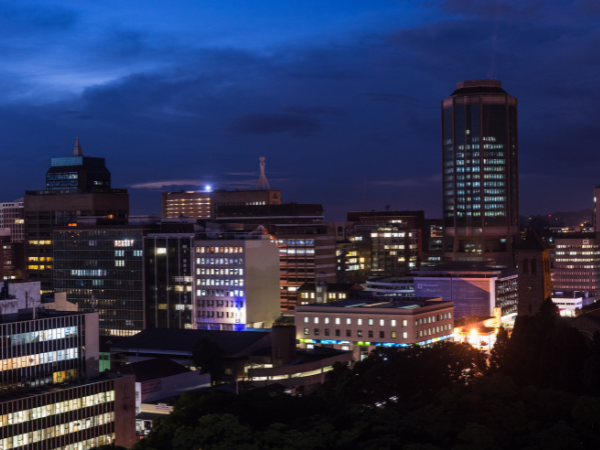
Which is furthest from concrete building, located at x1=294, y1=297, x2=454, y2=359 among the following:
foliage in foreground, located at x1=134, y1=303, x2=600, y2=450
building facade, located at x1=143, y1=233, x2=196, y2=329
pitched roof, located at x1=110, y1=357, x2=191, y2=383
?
foliage in foreground, located at x1=134, y1=303, x2=600, y2=450

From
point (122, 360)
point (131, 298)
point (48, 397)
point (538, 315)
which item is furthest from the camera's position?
point (131, 298)

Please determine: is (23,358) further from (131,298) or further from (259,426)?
(131,298)

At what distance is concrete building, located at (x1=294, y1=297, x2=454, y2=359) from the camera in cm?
15162

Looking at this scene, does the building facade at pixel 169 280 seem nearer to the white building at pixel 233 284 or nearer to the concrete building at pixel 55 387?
the white building at pixel 233 284

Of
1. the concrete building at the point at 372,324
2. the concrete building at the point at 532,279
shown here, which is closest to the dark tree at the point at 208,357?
the concrete building at the point at 372,324

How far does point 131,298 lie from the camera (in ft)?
628

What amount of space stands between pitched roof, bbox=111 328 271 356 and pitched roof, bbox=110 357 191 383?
18051 mm

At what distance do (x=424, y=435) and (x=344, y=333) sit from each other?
97065 mm

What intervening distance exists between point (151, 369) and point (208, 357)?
1552 centimetres

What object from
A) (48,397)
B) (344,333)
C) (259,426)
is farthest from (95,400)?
Result: (344,333)

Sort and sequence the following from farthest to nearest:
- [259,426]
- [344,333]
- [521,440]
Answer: [344,333] → [259,426] → [521,440]

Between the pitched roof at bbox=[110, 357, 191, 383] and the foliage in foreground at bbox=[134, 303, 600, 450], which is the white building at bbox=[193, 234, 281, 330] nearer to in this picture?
the pitched roof at bbox=[110, 357, 191, 383]

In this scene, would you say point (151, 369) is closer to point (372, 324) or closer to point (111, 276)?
point (372, 324)

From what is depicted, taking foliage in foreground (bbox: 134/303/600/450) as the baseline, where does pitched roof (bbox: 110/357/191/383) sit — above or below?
below
